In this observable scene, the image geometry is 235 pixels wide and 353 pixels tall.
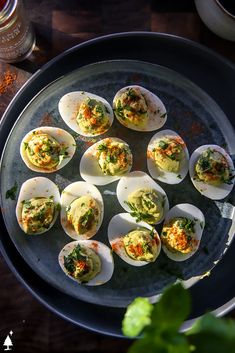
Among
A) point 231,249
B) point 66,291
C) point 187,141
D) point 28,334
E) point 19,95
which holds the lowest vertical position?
point 28,334

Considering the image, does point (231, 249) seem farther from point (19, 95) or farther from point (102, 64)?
point (19, 95)

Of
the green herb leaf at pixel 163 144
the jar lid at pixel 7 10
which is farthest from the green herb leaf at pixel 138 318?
the jar lid at pixel 7 10

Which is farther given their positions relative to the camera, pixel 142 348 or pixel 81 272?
pixel 81 272

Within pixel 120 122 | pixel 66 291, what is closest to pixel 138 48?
pixel 120 122

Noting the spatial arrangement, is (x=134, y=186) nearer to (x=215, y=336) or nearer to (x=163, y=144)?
(x=163, y=144)

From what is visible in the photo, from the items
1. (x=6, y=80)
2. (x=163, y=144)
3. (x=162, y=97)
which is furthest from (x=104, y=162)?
(x=6, y=80)

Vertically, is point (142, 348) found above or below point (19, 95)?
below

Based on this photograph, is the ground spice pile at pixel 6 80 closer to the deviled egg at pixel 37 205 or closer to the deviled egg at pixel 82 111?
the deviled egg at pixel 82 111
